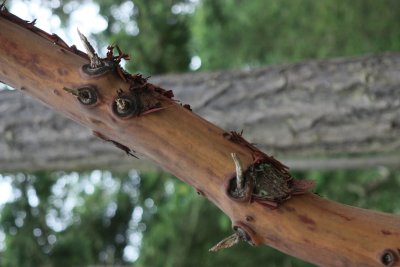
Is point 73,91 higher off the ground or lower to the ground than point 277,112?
lower

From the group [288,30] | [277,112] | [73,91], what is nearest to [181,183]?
[288,30]

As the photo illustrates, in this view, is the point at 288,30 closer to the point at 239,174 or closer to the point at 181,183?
the point at 181,183

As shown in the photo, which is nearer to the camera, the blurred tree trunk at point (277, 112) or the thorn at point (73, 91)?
the thorn at point (73, 91)

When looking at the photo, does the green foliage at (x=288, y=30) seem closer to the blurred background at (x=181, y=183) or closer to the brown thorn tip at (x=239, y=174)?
the blurred background at (x=181, y=183)

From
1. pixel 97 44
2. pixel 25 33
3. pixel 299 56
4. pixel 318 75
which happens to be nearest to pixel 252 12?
pixel 299 56

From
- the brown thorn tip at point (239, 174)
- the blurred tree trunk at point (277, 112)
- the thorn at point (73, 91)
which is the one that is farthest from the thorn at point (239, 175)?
the blurred tree trunk at point (277, 112)

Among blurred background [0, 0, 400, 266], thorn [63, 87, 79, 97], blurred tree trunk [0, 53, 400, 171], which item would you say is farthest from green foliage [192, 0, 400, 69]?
thorn [63, 87, 79, 97]

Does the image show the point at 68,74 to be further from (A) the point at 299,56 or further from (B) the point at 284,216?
(A) the point at 299,56
